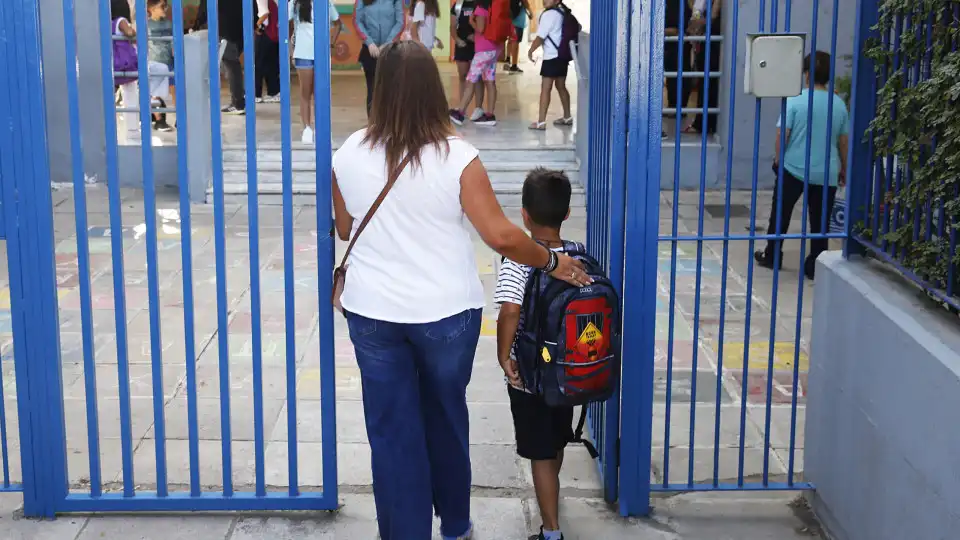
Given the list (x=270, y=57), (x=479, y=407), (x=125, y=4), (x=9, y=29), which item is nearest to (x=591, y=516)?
(x=479, y=407)

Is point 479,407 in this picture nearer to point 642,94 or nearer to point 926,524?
point 642,94

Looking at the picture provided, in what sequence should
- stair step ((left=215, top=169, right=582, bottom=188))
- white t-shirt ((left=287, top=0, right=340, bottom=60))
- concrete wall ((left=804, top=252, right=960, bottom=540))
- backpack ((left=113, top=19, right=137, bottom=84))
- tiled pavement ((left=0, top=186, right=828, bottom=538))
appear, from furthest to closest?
backpack ((left=113, top=19, right=137, bottom=84))
white t-shirt ((left=287, top=0, right=340, bottom=60))
stair step ((left=215, top=169, right=582, bottom=188))
tiled pavement ((left=0, top=186, right=828, bottom=538))
concrete wall ((left=804, top=252, right=960, bottom=540))

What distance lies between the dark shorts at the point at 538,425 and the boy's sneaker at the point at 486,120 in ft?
29.9

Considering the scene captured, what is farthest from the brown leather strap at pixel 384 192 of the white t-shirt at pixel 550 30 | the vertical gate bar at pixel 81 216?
the white t-shirt at pixel 550 30

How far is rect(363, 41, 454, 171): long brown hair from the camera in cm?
344

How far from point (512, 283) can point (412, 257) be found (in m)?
0.39

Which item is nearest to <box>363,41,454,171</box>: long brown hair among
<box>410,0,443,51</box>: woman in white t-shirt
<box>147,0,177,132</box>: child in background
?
<box>147,0,177,132</box>: child in background

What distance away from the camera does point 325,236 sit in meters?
3.96

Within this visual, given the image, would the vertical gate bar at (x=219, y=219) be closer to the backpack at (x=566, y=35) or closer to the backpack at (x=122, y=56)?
the backpack at (x=122, y=56)

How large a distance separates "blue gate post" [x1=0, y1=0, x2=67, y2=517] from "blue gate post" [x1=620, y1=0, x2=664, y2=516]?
6.51 feet

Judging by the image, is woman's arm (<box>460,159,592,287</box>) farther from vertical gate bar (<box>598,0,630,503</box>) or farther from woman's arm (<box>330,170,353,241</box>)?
vertical gate bar (<box>598,0,630,503</box>)

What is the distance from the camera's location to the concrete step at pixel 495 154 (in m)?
11.3

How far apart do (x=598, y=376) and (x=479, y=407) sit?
6.03 feet

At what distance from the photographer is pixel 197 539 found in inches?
163
